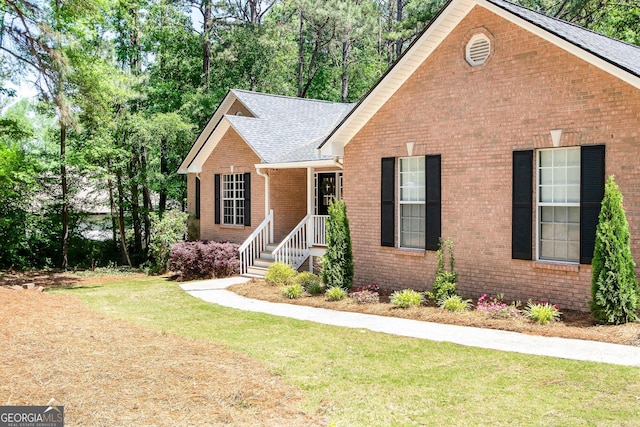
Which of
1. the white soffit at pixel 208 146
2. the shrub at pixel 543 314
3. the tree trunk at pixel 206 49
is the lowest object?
the shrub at pixel 543 314

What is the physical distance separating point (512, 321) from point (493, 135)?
146 inches

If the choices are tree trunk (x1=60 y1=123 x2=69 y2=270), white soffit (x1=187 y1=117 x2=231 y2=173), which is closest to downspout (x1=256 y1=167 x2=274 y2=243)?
white soffit (x1=187 y1=117 x2=231 y2=173)

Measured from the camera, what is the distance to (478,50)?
11828 mm

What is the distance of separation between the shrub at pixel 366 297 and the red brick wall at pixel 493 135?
34.1 inches

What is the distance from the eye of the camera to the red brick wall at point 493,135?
32.7ft

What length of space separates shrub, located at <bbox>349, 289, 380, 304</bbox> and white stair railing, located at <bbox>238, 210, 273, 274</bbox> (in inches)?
244

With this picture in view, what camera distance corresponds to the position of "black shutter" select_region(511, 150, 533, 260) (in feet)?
35.8

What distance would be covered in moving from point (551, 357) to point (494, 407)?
90.5 inches

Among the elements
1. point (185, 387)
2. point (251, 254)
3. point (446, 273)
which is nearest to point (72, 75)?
point (251, 254)

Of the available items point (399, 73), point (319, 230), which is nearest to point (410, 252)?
point (399, 73)

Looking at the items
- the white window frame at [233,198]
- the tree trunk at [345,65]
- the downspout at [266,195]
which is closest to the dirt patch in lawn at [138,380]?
the downspout at [266,195]

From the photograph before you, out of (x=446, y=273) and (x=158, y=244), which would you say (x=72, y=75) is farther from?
(x=446, y=273)

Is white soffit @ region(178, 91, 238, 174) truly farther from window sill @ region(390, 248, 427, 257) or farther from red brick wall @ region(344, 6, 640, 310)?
window sill @ region(390, 248, 427, 257)

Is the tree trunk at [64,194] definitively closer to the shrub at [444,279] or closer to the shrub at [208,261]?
the shrub at [208,261]
